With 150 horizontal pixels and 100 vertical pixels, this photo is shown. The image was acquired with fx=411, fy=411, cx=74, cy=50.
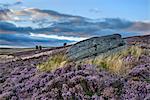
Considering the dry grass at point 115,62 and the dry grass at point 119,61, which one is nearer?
the dry grass at point 119,61

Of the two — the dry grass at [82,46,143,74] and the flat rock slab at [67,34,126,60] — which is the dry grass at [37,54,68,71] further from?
the dry grass at [82,46,143,74]

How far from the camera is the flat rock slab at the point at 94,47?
2531 cm

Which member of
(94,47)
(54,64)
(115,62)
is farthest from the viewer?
(94,47)

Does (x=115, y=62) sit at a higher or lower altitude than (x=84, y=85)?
higher

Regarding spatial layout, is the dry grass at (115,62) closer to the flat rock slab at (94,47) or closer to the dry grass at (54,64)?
the dry grass at (54,64)

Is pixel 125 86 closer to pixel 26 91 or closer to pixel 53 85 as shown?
pixel 53 85

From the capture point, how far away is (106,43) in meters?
26.0

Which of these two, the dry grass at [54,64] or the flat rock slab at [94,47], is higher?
the flat rock slab at [94,47]

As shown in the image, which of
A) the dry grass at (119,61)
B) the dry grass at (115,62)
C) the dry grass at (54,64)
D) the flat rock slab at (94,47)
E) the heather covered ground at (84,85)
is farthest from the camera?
the flat rock slab at (94,47)

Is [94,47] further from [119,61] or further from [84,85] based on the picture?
[84,85]

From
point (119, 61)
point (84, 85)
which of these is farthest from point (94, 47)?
point (84, 85)

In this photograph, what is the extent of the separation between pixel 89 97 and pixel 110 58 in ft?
23.4

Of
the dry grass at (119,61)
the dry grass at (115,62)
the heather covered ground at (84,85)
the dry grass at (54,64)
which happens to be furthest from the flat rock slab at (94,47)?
the heather covered ground at (84,85)

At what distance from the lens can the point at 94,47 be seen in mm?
25688
